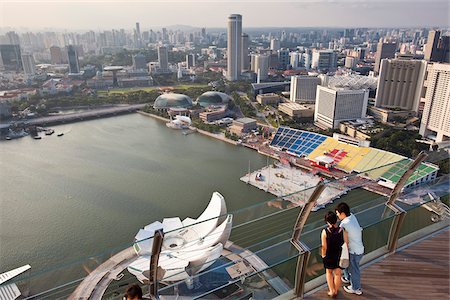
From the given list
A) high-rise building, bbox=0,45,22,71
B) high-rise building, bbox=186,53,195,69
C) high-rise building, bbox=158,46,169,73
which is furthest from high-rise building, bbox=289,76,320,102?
high-rise building, bbox=0,45,22,71

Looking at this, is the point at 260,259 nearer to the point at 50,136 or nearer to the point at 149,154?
the point at 149,154

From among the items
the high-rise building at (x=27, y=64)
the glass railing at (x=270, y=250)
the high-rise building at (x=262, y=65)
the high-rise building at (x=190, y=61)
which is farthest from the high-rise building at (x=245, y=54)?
the glass railing at (x=270, y=250)

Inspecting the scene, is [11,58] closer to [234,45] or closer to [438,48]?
[234,45]

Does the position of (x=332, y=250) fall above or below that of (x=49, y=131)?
above

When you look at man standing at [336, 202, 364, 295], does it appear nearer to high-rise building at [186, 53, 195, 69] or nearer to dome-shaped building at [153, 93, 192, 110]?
dome-shaped building at [153, 93, 192, 110]

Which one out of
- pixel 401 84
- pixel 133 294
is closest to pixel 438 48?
pixel 401 84
